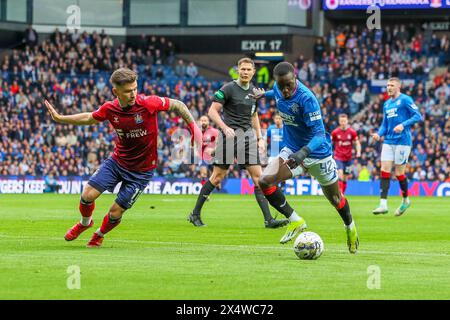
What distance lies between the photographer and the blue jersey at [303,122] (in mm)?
13297

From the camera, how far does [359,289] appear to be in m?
9.66

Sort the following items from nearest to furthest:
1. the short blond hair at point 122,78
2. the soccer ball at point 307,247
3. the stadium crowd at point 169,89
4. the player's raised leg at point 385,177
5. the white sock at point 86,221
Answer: the soccer ball at point 307,247
the short blond hair at point 122,78
the white sock at point 86,221
the player's raised leg at point 385,177
the stadium crowd at point 169,89

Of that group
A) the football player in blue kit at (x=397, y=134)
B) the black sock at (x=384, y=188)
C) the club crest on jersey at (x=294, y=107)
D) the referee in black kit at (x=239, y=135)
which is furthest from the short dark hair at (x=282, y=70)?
the black sock at (x=384, y=188)

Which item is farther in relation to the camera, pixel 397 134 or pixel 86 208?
pixel 397 134

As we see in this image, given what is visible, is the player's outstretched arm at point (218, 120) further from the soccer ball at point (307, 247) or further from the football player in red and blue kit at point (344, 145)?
the football player in red and blue kit at point (344, 145)

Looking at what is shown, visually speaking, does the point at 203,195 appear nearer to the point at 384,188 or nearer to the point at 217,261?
the point at 384,188

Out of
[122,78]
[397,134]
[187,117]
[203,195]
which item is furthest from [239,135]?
[397,134]

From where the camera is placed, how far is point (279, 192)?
15.5 metres

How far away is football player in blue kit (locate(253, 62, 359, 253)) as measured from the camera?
13219 mm

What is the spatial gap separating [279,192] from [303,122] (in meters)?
2.15

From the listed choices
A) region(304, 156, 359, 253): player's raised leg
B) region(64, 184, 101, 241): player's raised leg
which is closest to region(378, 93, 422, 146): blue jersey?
region(304, 156, 359, 253): player's raised leg

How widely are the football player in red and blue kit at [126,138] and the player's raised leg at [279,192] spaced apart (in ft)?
3.97

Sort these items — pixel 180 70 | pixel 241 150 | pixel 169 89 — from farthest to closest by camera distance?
pixel 180 70, pixel 169 89, pixel 241 150
